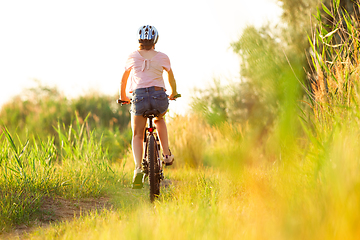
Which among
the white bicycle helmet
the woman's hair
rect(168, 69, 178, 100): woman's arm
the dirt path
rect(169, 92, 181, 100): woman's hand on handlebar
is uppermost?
the white bicycle helmet

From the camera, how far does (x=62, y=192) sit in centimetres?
409

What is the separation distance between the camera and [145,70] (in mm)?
3770

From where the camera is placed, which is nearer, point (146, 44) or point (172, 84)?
point (146, 44)

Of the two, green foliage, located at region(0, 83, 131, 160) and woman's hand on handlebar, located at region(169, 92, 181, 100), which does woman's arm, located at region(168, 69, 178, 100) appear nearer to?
woman's hand on handlebar, located at region(169, 92, 181, 100)

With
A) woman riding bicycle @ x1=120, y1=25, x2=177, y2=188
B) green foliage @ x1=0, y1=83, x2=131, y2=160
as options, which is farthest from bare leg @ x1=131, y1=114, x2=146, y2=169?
green foliage @ x1=0, y1=83, x2=131, y2=160

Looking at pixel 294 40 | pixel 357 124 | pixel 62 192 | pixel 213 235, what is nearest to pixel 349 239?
pixel 213 235

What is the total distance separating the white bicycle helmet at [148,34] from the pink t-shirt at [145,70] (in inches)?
6.8

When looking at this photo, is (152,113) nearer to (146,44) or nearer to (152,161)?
(152,161)

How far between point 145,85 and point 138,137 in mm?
658

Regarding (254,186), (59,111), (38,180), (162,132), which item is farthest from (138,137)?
(59,111)

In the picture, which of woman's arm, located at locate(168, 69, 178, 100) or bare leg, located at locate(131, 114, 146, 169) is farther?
woman's arm, located at locate(168, 69, 178, 100)

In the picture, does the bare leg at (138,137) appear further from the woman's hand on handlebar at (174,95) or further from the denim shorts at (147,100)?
the woman's hand on handlebar at (174,95)

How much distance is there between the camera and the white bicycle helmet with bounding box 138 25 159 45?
3.85 m

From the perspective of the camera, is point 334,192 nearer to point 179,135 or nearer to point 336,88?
point 336,88
